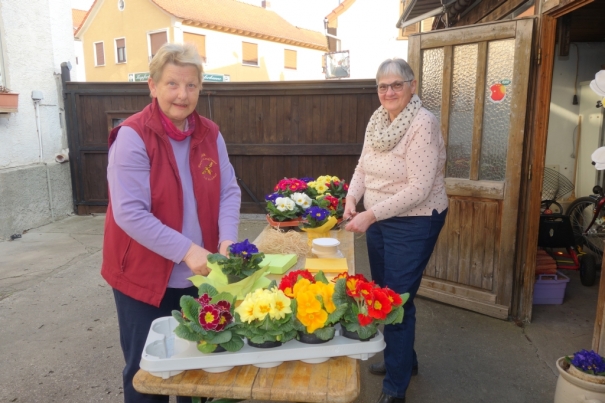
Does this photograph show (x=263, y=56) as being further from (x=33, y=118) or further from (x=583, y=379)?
(x=583, y=379)

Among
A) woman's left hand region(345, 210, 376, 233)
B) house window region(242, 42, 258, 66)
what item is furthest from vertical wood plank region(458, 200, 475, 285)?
house window region(242, 42, 258, 66)

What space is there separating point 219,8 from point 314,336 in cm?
2583

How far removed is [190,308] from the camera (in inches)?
56.7

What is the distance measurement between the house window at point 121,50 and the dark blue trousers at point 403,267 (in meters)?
22.9

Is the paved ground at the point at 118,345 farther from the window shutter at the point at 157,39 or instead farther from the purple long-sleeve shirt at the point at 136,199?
→ the window shutter at the point at 157,39

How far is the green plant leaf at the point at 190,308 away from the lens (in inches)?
56.1

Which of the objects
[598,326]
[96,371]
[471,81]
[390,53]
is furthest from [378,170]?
[390,53]

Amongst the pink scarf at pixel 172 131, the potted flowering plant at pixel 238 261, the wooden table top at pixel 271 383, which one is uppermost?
the pink scarf at pixel 172 131

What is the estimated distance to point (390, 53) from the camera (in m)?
18.7

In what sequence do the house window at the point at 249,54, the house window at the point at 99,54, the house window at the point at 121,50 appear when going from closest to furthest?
1. the house window at the point at 121,50
2. the house window at the point at 99,54
3. the house window at the point at 249,54

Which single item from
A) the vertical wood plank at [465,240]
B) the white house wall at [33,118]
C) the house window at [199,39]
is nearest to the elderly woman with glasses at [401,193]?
the vertical wood plank at [465,240]

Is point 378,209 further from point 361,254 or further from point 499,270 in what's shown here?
point 361,254

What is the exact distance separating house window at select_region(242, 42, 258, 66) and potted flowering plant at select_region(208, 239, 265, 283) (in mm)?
23083

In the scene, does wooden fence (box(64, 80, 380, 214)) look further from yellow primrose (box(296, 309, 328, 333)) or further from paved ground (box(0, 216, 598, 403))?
yellow primrose (box(296, 309, 328, 333))
